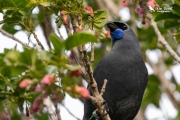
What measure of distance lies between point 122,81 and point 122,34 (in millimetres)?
606

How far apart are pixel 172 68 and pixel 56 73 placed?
15.0 feet

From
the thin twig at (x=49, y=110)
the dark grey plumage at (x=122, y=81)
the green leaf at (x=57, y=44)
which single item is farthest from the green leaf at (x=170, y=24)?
the green leaf at (x=57, y=44)

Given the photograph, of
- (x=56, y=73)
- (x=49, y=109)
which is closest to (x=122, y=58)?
(x=49, y=109)

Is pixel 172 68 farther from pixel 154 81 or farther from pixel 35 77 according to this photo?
pixel 35 77

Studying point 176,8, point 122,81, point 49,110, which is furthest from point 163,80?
point 49,110

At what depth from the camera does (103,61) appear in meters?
4.75

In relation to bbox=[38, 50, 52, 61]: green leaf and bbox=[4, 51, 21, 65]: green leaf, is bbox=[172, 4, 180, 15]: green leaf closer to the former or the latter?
bbox=[38, 50, 52, 61]: green leaf

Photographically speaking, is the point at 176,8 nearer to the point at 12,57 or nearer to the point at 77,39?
the point at 77,39

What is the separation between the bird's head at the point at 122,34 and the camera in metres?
4.99

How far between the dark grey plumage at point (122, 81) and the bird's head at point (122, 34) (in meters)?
0.20

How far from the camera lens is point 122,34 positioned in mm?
5051

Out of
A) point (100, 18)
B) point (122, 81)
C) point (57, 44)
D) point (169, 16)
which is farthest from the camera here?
point (122, 81)

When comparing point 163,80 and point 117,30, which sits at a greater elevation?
point 117,30

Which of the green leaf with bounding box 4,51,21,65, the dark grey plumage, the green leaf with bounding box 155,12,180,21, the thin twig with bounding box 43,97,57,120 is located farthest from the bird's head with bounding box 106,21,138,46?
the green leaf with bounding box 4,51,21,65
